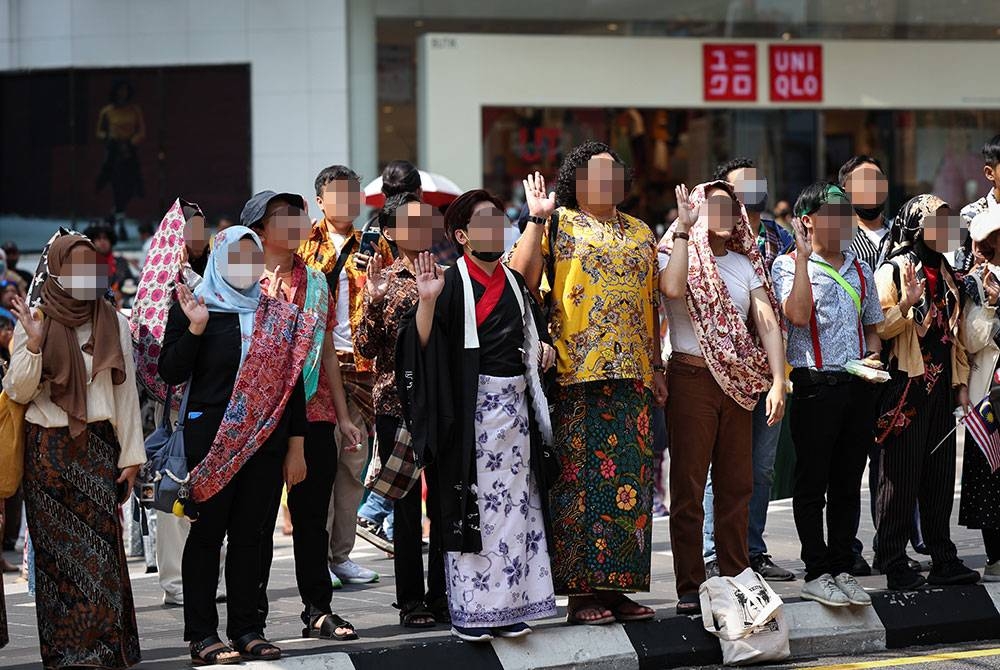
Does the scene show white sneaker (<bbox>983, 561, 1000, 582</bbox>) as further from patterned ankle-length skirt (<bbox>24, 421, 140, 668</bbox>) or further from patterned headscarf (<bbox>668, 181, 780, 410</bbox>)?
patterned ankle-length skirt (<bbox>24, 421, 140, 668</bbox>)

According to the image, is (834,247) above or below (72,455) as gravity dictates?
above

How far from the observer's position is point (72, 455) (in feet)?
20.2

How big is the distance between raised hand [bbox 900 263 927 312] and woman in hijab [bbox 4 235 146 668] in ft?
12.2

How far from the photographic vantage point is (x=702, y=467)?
6.80 metres

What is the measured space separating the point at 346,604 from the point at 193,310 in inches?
89.6

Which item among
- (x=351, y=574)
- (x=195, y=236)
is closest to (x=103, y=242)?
(x=351, y=574)

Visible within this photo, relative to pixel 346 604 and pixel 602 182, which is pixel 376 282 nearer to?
pixel 602 182

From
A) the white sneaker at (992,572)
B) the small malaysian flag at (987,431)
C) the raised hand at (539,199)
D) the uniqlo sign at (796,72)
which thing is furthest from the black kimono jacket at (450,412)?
the uniqlo sign at (796,72)

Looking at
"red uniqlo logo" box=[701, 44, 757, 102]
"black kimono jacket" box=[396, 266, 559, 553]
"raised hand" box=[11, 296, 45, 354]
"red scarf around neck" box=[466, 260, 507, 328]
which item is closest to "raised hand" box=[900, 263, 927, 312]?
"black kimono jacket" box=[396, 266, 559, 553]

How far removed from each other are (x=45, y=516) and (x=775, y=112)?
47.4ft

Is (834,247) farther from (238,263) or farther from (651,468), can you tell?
(238,263)

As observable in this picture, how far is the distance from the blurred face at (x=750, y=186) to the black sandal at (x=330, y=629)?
2873 mm

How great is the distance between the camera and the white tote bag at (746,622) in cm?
651

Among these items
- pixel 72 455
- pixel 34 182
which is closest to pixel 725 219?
pixel 72 455
